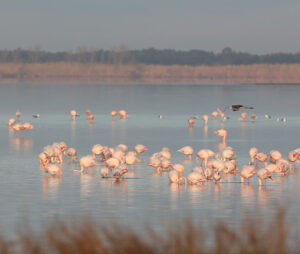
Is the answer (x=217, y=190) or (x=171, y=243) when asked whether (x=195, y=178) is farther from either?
(x=171, y=243)

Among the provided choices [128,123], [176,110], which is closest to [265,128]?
[128,123]

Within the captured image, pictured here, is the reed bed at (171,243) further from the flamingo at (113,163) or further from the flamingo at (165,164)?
the flamingo at (165,164)

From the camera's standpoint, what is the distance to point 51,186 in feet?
53.9

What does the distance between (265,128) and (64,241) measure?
25205 mm

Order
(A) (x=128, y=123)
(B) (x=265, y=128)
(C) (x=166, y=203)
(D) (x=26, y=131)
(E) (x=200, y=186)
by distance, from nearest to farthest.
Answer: (C) (x=166, y=203) → (E) (x=200, y=186) → (D) (x=26, y=131) → (B) (x=265, y=128) → (A) (x=128, y=123)

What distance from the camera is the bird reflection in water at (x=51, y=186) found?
1534 centimetres

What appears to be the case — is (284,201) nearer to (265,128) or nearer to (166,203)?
(166,203)

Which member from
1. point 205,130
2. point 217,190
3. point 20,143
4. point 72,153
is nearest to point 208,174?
point 217,190

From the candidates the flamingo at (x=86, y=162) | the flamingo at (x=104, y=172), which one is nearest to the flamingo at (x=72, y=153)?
the flamingo at (x=86, y=162)

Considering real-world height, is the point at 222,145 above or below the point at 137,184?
below

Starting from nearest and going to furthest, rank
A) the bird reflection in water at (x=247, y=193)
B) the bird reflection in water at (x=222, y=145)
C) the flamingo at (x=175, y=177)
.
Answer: the bird reflection in water at (x=247, y=193)
the flamingo at (x=175, y=177)
the bird reflection in water at (x=222, y=145)

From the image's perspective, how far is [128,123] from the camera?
34812 millimetres

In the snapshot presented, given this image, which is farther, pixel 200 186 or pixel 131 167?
pixel 131 167

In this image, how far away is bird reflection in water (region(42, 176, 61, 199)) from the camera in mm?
15344
